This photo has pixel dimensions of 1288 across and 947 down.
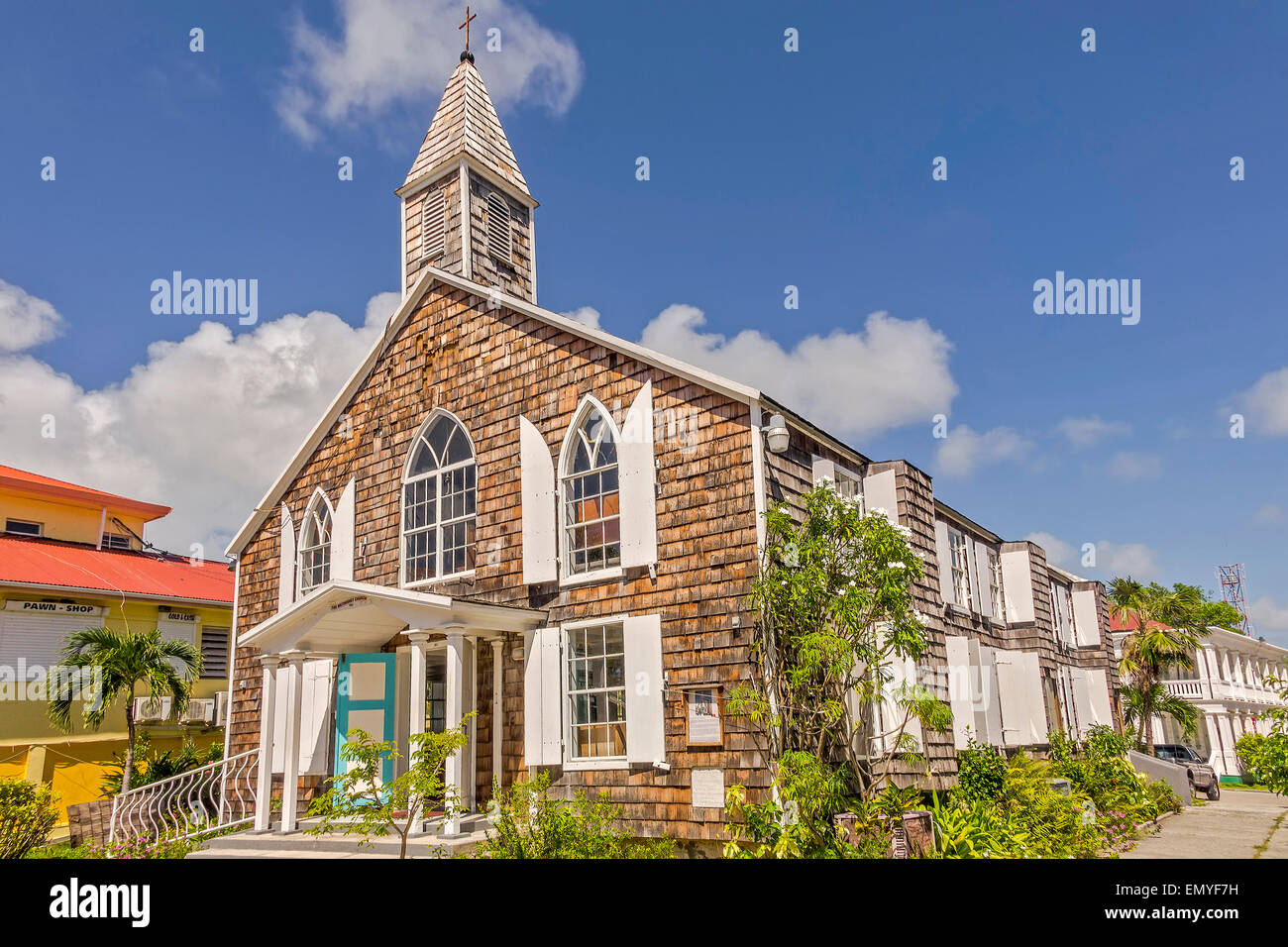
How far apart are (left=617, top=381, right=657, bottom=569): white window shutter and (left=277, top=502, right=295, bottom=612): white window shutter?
Result: 25.0ft

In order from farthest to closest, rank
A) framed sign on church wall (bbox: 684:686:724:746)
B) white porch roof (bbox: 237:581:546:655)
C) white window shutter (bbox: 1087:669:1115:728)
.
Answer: white window shutter (bbox: 1087:669:1115:728)
white porch roof (bbox: 237:581:546:655)
framed sign on church wall (bbox: 684:686:724:746)

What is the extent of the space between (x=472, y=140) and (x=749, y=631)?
11.7 metres

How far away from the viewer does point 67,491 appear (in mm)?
23516

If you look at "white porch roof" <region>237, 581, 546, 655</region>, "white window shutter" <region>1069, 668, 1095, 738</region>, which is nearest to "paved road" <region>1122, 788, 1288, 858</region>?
"white window shutter" <region>1069, 668, 1095, 738</region>

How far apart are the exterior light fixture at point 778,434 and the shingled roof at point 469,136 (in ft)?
30.9

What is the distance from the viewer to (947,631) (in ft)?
50.2

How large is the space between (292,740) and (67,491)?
14.9m

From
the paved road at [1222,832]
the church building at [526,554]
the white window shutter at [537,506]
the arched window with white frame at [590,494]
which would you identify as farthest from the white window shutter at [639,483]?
the paved road at [1222,832]

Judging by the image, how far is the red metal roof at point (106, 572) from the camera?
1866 centimetres

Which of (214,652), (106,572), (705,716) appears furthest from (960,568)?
(106,572)

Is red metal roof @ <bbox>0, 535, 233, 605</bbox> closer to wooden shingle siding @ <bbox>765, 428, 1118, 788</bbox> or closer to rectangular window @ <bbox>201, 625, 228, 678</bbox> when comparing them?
rectangular window @ <bbox>201, 625, 228, 678</bbox>

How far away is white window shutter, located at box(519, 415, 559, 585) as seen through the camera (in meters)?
12.4

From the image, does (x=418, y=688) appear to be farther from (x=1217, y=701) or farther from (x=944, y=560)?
(x=1217, y=701)

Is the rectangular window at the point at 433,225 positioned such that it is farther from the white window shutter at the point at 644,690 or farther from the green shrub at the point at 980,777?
the green shrub at the point at 980,777
